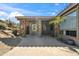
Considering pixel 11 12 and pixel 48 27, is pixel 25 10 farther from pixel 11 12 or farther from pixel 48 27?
pixel 48 27

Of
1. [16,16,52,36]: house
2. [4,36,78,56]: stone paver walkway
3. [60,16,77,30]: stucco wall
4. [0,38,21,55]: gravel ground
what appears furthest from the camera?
[16,16,52,36]: house

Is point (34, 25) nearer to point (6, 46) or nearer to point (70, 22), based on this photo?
point (70, 22)

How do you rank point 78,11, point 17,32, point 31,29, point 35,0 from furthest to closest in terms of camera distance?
point 31,29, point 17,32, point 78,11, point 35,0

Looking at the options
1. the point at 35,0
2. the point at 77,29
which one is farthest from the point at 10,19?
the point at 35,0

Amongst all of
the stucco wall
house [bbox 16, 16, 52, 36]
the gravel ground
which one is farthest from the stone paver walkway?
house [bbox 16, 16, 52, 36]

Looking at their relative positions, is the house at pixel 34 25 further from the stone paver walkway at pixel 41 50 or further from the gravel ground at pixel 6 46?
the stone paver walkway at pixel 41 50

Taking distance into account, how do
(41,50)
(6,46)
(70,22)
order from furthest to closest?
1. (70,22)
2. (6,46)
3. (41,50)

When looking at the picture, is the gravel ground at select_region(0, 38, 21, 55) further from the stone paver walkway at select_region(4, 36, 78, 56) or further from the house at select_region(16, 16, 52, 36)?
the house at select_region(16, 16, 52, 36)

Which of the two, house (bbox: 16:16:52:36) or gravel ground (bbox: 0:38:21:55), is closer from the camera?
gravel ground (bbox: 0:38:21:55)

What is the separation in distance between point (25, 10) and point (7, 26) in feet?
19.2

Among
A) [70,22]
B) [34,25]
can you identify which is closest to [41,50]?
[70,22]

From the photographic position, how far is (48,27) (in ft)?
90.5

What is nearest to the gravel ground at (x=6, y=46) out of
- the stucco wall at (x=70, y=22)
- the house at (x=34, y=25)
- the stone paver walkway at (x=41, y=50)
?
the stone paver walkway at (x=41, y=50)

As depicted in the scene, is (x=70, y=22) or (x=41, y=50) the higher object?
(x=70, y=22)
